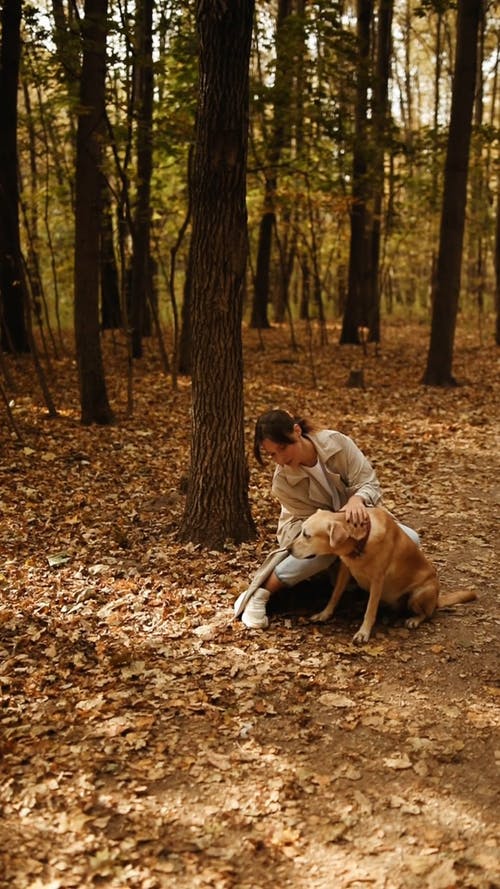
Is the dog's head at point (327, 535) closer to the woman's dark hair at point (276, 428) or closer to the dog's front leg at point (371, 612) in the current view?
the dog's front leg at point (371, 612)

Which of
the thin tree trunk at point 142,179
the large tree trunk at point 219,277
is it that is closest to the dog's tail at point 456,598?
the large tree trunk at point 219,277

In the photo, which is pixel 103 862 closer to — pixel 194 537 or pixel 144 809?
pixel 144 809

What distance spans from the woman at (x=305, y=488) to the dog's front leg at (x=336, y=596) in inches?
4.9

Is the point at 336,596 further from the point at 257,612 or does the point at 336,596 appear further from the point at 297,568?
the point at 257,612

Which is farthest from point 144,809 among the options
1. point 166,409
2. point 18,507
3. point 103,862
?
point 166,409

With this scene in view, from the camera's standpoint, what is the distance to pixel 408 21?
27.0m

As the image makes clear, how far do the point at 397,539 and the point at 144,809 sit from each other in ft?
7.95

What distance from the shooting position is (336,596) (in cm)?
532

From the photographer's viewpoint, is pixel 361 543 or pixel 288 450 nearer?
pixel 361 543

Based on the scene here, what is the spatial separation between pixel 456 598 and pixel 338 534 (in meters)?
1.32

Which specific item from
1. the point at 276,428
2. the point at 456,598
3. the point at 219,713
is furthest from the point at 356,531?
the point at 219,713

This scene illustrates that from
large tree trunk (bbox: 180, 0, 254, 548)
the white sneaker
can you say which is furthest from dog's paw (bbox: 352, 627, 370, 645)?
large tree trunk (bbox: 180, 0, 254, 548)

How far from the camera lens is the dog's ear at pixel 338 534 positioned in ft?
15.5

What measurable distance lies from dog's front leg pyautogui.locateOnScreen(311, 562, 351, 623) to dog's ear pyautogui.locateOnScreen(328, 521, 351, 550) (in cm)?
53
